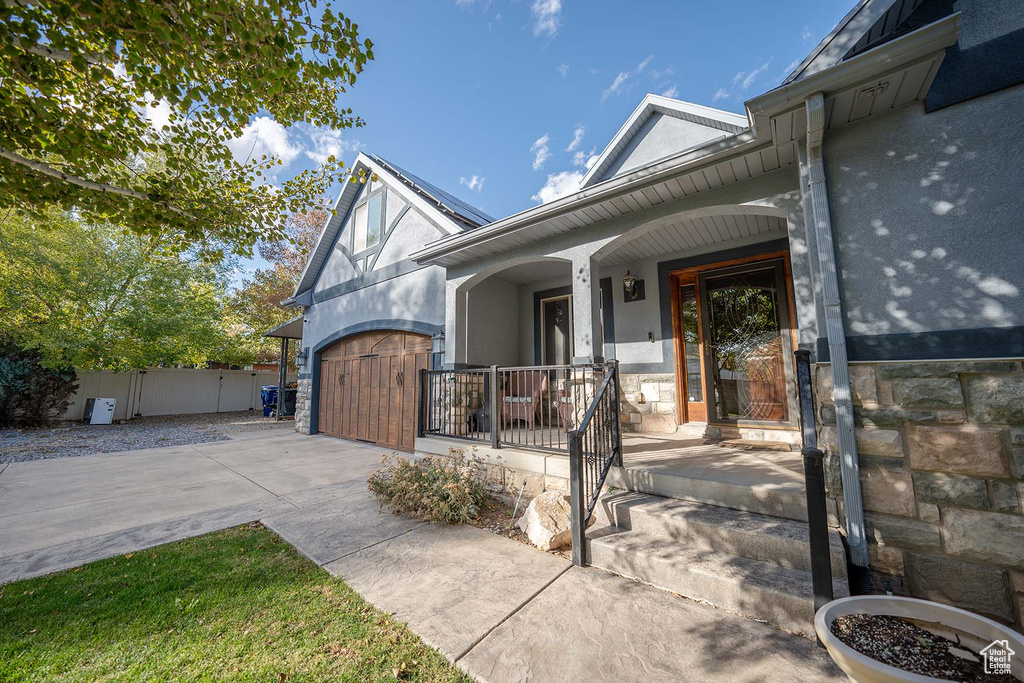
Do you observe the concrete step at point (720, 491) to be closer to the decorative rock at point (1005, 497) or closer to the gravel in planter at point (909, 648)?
the decorative rock at point (1005, 497)

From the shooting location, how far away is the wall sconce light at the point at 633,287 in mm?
5496

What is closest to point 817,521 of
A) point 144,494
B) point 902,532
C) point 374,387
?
point 902,532

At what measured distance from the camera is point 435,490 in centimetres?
372

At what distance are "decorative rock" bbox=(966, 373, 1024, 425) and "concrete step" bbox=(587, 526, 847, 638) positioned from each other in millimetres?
1241

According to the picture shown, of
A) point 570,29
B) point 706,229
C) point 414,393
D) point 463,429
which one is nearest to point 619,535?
point 463,429

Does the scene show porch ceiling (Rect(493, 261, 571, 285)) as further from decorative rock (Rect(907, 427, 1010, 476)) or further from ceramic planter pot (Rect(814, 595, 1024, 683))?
ceramic planter pot (Rect(814, 595, 1024, 683))

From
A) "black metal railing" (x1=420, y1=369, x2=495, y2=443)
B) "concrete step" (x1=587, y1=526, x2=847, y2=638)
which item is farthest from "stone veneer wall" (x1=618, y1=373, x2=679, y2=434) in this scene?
"concrete step" (x1=587, y1=526, x2=847, y2=638)

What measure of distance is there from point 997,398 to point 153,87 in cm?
667

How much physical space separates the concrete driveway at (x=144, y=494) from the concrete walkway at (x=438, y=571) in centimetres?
2

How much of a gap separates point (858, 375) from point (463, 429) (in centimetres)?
418

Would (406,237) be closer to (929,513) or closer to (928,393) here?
(928,393)

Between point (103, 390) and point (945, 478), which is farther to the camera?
point (103, 390)

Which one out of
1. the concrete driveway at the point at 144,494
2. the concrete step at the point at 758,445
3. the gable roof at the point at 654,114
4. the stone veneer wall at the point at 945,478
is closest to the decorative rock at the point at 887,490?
the stone veneer wall at the point at 945,478

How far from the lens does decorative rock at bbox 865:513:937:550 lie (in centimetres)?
215
